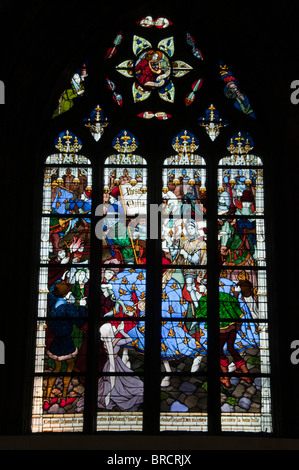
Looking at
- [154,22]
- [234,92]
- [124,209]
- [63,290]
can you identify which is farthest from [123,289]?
[154,22]

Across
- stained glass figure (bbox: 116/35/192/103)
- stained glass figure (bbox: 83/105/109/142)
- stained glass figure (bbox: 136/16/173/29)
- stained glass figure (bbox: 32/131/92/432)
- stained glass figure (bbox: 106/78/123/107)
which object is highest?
stained glass figure (bbox: 136/16/173/29)

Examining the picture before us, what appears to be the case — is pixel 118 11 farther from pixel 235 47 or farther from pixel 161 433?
pixel 161 433

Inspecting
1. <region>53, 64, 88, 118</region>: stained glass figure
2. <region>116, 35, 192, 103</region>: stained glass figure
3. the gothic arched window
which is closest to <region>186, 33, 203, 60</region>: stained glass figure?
the gothic arched window

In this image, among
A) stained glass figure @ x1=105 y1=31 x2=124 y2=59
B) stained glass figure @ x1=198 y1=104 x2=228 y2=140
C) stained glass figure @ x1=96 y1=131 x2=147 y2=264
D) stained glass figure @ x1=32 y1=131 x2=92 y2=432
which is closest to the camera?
stained glass figure @ x1=32 y1=131 x2=92 y2=432

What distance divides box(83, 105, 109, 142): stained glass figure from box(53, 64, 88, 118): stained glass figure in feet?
0.78

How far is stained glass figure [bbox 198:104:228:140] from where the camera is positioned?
344 inches

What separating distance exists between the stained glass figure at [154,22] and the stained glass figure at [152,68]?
0.15m

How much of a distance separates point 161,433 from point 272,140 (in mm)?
3131

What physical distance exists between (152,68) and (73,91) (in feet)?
2.89

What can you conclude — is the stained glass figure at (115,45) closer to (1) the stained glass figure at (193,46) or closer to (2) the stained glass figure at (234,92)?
(1) the stained glass figure at (193,46)

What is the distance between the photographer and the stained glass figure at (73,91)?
29.1ft

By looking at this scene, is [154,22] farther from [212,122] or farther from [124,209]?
[124,209]

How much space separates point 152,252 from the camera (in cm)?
825

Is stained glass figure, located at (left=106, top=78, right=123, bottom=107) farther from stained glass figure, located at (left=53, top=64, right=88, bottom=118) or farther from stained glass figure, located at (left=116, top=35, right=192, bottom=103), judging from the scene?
stained glass figure, located at (left=53, top=64, right=88, bottom=118)
